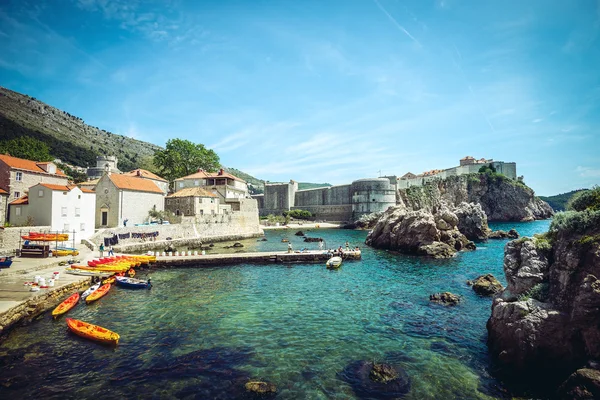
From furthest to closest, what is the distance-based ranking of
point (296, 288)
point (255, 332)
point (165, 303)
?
point (296, 288), point (165, 303), point (255, 332)

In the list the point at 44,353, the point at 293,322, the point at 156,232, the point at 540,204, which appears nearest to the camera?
the point at 44,353

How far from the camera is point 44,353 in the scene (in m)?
10.8

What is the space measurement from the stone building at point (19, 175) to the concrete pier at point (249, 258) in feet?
51.9

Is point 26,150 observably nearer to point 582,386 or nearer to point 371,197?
point 371,197

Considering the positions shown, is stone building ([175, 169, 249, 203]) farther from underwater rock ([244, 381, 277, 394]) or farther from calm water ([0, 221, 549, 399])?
underwater rock ([244, 381, 277, 394])

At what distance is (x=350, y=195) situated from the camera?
85625mm

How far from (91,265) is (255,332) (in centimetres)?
1640

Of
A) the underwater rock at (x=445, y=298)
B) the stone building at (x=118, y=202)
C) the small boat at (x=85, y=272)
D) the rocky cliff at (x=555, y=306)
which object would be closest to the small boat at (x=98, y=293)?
the small boat at (x=85, y=272)

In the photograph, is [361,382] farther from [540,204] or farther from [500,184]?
[540,204]

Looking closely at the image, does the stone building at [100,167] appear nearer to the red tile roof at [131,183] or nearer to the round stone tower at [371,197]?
the red tile roof at [131,183]

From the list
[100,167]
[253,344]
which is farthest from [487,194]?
[100,167]

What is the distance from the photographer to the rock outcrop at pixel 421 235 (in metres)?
33.4

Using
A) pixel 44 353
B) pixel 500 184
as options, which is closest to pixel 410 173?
pixel 500 184

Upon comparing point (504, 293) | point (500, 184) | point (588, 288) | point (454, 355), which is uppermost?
point (500, 184)
